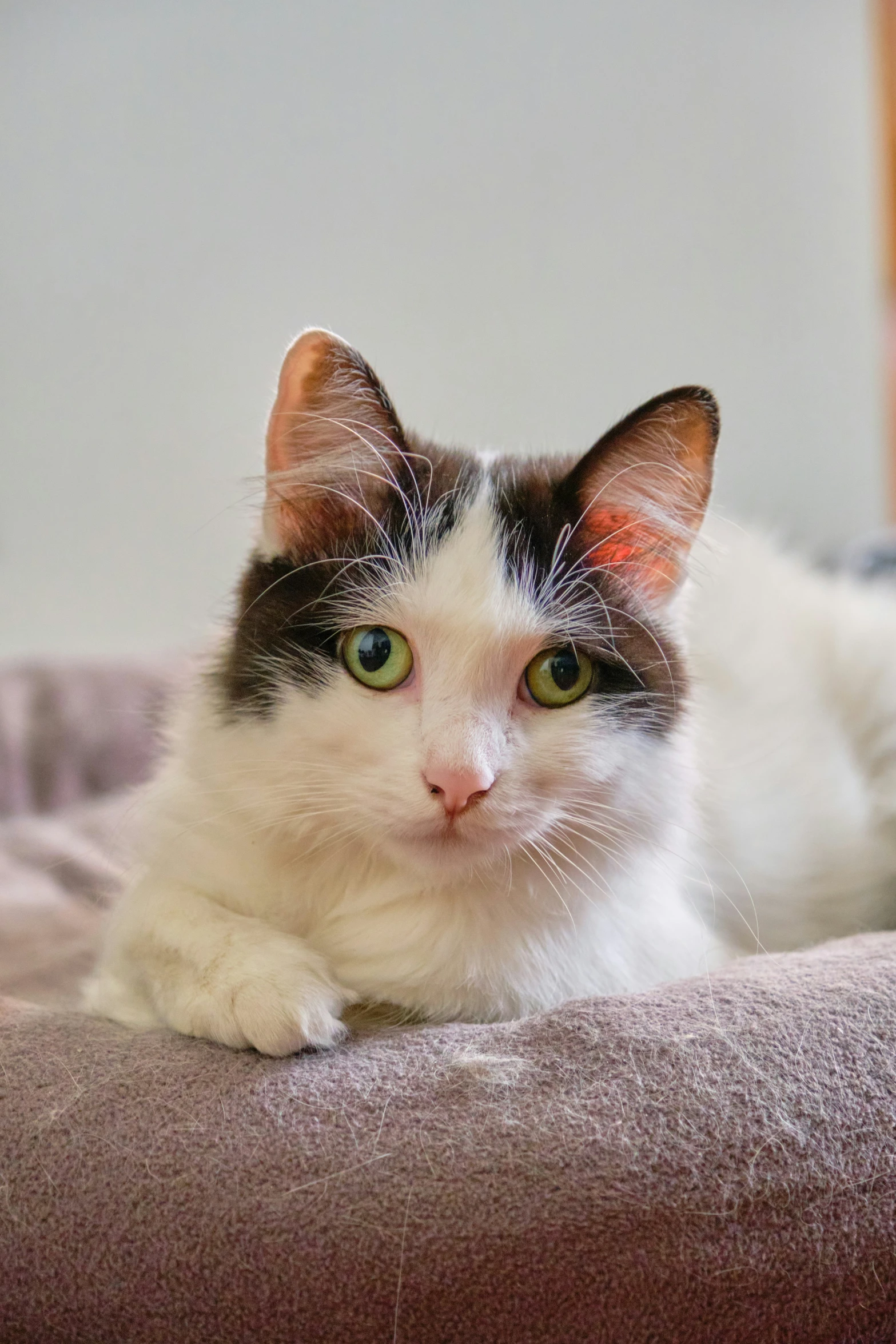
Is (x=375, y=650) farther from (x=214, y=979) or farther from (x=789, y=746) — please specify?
(x=789, y=746)

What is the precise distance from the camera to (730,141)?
3.04 m

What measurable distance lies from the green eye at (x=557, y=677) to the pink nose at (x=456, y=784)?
0.13 metres

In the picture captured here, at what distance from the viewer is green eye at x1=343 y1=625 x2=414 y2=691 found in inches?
34.5

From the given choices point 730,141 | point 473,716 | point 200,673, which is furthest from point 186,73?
point 473,716

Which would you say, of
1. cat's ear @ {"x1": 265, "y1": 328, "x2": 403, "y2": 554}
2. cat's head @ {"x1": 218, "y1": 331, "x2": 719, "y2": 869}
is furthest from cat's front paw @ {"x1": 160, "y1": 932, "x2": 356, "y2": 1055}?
cat's ear @ {"x1": 265, "y1": 328, "x2": 403, "y2": 554}

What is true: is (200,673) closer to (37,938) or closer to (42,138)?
(37,938)

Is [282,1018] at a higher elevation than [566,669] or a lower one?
lower

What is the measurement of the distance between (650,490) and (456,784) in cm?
40

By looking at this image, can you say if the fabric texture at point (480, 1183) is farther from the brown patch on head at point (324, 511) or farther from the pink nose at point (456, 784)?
the brown patch on head at point (324, 511)

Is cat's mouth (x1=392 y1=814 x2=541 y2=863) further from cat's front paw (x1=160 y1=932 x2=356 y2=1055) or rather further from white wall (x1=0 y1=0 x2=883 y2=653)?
white wall (x1=0 y1=0 x2=883 y2=653)

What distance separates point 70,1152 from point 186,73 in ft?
9.51

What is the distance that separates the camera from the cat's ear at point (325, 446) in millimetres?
936

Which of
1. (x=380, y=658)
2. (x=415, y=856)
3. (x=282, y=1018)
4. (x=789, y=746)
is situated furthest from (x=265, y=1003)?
(x=789, y=746)

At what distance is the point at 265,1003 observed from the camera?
812 millimetres
